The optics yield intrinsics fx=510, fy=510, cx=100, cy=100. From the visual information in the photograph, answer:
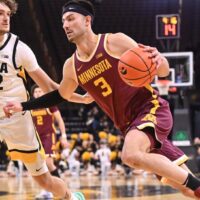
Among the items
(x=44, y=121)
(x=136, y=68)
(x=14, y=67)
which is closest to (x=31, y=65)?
(x=14, y=67)

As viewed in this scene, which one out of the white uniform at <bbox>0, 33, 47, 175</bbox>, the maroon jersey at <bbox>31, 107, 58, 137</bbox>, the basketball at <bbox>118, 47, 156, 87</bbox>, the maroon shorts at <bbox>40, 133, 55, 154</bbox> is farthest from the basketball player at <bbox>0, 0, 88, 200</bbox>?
the maroon jersey at <bbox>31, 107, 58, 137</bbox>

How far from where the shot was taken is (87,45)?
4.23 meters

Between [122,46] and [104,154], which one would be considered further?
[104,154]

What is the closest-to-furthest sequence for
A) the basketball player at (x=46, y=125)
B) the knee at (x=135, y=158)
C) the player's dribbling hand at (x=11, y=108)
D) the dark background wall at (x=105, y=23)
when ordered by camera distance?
the knee at (x=135, y=158) → the player's dribbling hand at (x=11, y=108) → the basketball player at (x=46, y=125) → the dark background wall at (x=105, y=23)

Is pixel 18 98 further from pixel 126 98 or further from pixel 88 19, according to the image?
pixel 126 98

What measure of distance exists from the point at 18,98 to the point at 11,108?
1.48 feet

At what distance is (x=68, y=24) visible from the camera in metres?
4.23

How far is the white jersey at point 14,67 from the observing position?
471cm

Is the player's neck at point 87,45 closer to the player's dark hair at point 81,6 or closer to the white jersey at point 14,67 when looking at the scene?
the player's dark hair at point 81,6

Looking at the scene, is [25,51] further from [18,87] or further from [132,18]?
[132,18]

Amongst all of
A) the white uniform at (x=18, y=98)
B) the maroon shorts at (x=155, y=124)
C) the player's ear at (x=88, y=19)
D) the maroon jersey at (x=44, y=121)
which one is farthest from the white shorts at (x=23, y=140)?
the maroon jersey at (x=44, y=121)

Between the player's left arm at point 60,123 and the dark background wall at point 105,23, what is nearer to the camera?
the player's left arm at point 60,123

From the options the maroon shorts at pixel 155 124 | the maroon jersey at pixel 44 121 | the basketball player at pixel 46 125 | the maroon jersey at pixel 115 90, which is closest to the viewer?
the maroon shorts at pixel 155 124

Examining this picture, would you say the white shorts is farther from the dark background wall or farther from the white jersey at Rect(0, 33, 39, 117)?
the dark background wall
